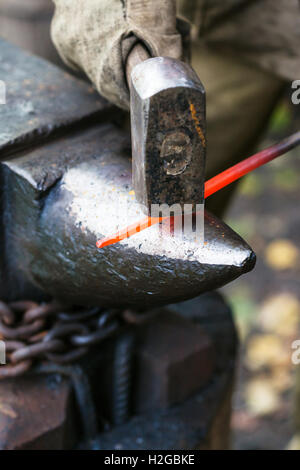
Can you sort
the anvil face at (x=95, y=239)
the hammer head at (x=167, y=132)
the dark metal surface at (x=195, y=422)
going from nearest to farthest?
the hammer head at (x=167, y=132)
the anvil face at (x=95, y=239)
the dark metal surface at (x=195, y=422)

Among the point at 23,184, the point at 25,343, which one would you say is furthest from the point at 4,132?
the point at 25,343

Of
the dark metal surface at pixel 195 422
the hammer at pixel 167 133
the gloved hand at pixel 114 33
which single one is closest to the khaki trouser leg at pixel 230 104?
the dark metal surface at pixel 195 422

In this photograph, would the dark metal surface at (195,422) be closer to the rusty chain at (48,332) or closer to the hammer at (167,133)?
the rusty chain at (48,332)

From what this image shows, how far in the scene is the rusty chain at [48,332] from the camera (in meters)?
0.86

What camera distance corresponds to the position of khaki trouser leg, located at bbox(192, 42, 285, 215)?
4.89 feet

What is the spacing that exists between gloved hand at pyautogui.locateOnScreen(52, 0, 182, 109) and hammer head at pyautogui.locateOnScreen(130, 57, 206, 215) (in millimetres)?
138

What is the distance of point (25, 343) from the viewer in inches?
34.4

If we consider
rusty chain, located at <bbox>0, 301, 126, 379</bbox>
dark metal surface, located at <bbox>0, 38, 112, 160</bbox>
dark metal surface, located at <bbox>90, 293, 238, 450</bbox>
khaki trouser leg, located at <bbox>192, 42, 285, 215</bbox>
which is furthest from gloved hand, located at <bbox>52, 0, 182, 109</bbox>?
khaki trouser leg, located at <bbox>192, 42, 285, 215</bbox>

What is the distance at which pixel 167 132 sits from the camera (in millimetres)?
589

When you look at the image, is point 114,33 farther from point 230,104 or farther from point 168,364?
point 230,104

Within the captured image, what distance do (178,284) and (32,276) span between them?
28 cm

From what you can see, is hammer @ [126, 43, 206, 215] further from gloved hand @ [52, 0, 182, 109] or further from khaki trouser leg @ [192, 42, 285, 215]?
khaki trouser leg @ [192, 42, 285, 215]

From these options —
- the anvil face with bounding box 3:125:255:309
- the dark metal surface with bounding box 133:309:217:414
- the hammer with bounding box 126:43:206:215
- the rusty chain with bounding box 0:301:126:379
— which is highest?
the hammer with bounding box 126:43:206:215

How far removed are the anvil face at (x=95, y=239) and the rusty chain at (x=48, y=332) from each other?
49 millimetres
